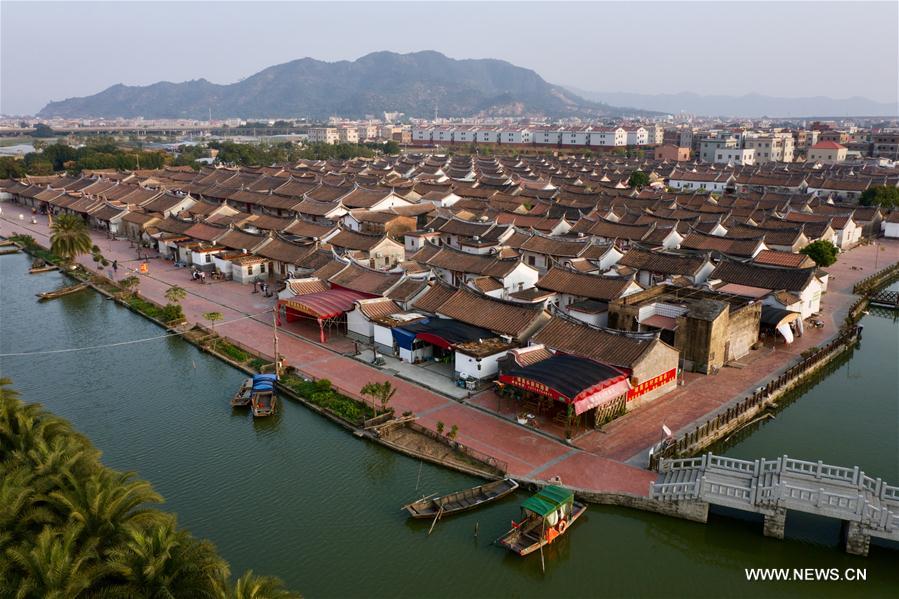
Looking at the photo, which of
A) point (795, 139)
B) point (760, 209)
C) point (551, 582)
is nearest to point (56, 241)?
point (551, 582)

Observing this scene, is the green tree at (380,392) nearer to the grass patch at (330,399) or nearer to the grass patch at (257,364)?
the grass patch at (330,399)

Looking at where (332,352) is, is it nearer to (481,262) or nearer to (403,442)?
(403,442)

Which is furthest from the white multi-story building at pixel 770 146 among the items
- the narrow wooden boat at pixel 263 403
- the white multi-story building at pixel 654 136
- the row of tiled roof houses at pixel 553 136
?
the narrow wooden boat at pixel 263 403

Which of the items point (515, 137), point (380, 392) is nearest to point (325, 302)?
point (380, 392)

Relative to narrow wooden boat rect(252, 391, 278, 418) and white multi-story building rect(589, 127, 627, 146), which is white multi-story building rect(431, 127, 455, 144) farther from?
narrow wooden boat rect(252, 391, 278, 418)

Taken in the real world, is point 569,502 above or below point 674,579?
above

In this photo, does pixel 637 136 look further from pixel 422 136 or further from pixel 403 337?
pixel 403 337
